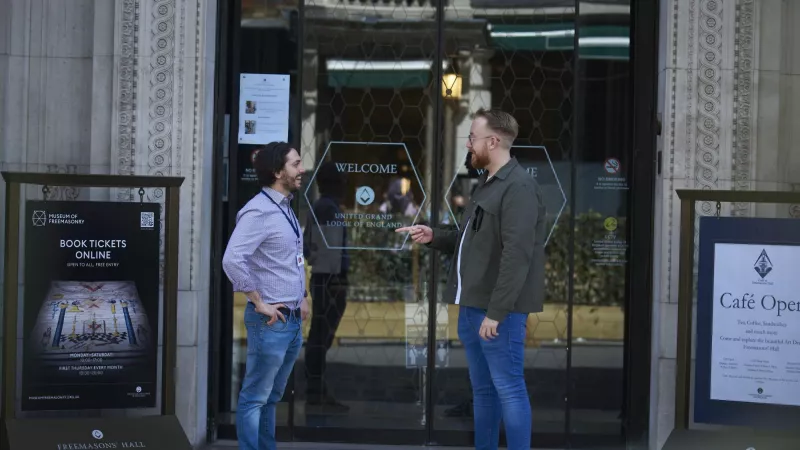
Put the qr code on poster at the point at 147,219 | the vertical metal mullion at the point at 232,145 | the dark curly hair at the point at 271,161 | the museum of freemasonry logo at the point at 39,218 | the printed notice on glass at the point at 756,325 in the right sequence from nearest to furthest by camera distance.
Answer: the dark curly hair at the point at 271,161, the printed notice on glass at the point at 756,325, the museum of freemasonry logo at the point at 39,218, the qr code on poster at the point at 147,219, the vertical metal mullion at the point at 232,145

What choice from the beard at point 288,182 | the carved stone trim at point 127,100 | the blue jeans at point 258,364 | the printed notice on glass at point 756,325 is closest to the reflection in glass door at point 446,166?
the carved stone trim at point 127,100

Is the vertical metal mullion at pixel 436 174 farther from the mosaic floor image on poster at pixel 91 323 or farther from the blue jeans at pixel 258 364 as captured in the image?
the mosaic floor image on poster at pixel 91 323

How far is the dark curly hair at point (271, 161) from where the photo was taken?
531cm

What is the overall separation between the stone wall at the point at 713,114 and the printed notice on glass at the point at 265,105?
236cm

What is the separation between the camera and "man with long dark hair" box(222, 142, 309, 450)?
5176 millimetres

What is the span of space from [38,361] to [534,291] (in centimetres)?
269

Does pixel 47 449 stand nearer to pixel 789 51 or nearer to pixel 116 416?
pixel 116 416

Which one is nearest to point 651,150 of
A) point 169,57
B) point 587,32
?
point 587,32

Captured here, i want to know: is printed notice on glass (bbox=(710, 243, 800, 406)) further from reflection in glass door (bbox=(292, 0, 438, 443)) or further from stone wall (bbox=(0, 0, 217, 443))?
stone wall (bbox=(0, 0, 217, 443))

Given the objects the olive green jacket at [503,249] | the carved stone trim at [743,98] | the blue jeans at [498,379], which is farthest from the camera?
the carved stone trim at [743,98]

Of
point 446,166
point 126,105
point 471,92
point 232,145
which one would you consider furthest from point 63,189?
point 471,92

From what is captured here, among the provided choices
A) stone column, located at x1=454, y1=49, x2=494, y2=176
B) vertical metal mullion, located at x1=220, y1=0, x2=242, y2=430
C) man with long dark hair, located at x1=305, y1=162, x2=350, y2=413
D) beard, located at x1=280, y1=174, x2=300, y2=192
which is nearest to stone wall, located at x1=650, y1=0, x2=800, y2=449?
stone column, located at x1=454, y1=49, x2=494, y2=176

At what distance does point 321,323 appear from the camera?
686cm

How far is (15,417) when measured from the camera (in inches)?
225
